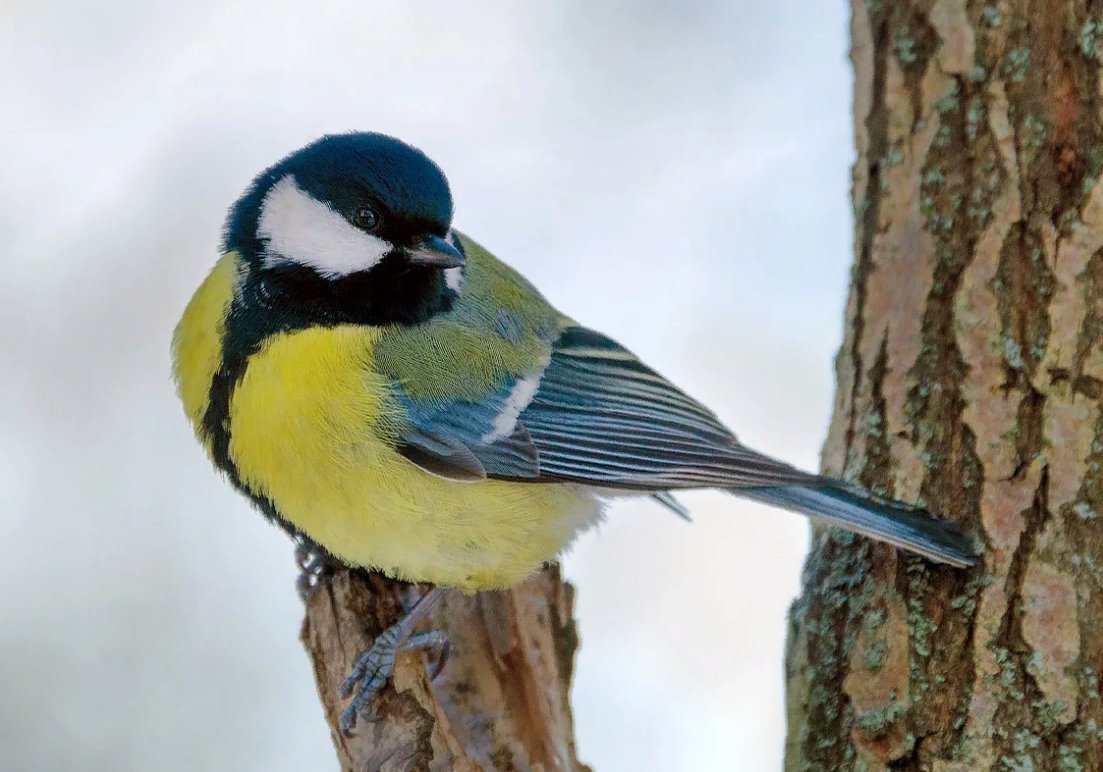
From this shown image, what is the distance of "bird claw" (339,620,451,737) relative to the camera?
1.89 meters

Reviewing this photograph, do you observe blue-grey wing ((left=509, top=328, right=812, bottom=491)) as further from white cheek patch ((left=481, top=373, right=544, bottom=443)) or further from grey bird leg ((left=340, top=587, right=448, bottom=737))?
grey bird leg ((left=340, top=587, right=448, bottom=737))

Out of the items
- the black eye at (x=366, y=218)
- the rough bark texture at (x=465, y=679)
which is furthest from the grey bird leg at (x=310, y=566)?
the black eye at (x=366, y=218)

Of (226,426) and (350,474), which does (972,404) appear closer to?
(350,474)

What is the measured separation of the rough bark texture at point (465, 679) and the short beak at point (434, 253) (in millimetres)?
661

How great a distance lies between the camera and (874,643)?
5.61ft

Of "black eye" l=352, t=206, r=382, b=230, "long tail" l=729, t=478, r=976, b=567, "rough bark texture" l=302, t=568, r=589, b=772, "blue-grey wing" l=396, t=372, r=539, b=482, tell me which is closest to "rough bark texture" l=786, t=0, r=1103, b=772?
"long tail" l=729, t=478, r=976, b=567

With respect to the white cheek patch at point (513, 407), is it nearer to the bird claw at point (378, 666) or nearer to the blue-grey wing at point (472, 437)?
the blue-grey wing at point (472, 437)

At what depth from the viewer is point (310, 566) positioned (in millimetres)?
2291

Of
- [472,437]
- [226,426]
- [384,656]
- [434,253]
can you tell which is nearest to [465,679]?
[384,656]

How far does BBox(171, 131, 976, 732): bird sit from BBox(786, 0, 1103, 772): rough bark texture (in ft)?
0.51

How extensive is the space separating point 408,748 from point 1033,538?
1.01 meters

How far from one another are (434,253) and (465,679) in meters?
0.75

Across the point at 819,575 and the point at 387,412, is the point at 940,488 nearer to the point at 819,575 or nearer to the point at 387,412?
the point at 819,575

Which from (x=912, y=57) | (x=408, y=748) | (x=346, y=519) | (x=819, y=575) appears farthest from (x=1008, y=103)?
(x=408, y=748)
